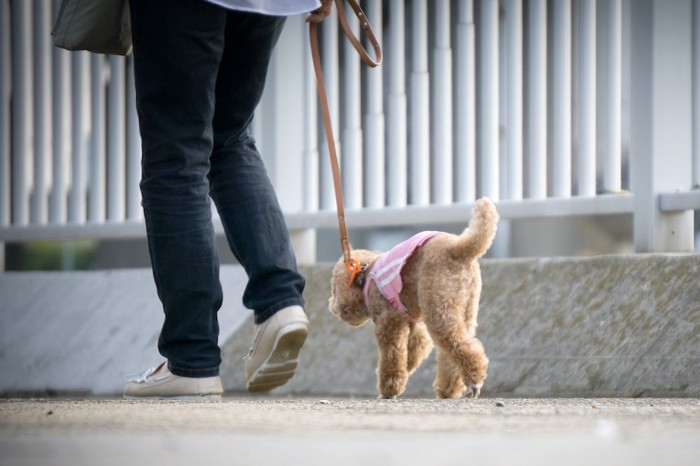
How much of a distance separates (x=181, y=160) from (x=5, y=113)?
3398 millimetres

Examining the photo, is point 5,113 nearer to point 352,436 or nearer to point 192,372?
point 192,372

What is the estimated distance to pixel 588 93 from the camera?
4.31 m

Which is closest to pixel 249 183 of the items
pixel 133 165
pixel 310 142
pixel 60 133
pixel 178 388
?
pixel 178 388

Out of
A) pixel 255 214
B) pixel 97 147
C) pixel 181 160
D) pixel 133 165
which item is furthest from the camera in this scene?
pixel 97 147

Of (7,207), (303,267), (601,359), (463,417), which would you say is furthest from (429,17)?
(463,417)

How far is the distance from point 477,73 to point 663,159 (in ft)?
3.19

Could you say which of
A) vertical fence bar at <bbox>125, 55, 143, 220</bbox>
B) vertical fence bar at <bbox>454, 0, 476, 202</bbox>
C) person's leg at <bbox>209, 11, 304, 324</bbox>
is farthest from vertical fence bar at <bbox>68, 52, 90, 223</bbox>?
person's leg at <bbox>209, 11, 304, 324</bbox>

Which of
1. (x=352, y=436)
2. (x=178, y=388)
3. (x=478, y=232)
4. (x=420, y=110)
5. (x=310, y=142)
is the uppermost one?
(x=420, y=110)

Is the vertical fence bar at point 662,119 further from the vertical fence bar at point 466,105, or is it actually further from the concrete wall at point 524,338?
the vertical fence bar at point 466,105

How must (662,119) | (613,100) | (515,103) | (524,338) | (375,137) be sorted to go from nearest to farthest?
(524,338) → (662,119) → (613,100) → (515,103) → (375,137)

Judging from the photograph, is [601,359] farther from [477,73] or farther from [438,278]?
[477,73]

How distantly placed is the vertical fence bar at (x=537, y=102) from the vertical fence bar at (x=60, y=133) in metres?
2.55

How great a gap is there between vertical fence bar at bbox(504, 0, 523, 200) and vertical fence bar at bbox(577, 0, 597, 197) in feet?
0.85

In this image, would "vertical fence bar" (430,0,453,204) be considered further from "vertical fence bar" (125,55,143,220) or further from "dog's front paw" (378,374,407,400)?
"vertical fence bar" (125,55,143,220)
